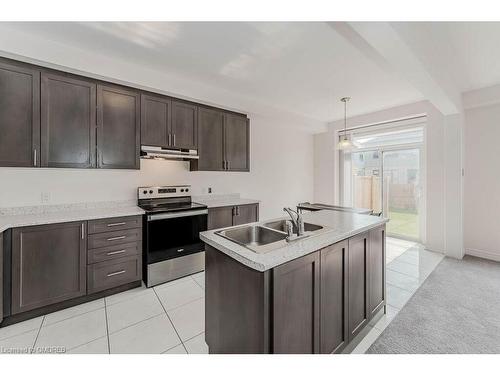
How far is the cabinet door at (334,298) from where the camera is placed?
4.59 feet

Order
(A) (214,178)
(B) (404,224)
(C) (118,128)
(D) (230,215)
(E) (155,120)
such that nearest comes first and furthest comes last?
(C) (118,128)
(E) (155,120)
(D) (230,215)
(A) (214,178)
(B) (404,224)

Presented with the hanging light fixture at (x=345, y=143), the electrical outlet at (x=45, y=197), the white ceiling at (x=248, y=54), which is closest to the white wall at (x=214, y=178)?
the electrical outlet at (x=45, y=197)

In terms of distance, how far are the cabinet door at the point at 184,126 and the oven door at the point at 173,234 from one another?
3.26ft

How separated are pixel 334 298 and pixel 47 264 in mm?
2571

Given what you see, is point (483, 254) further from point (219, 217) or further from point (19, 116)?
point (19, 116)

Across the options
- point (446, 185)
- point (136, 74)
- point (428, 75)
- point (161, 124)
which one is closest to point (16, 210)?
point (161, 124)

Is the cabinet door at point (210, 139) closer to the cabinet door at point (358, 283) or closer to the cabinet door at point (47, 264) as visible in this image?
the cabinet door at point (47, 264)

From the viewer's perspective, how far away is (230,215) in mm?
3381

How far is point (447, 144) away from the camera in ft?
11.9

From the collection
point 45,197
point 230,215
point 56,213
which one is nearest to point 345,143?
point 230,215

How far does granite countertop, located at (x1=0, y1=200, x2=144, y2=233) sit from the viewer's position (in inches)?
79.6

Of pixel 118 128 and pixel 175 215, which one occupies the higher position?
pixel 118 128

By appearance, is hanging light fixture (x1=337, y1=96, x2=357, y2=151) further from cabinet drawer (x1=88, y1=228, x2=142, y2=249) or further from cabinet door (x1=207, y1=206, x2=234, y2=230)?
cabinet drawer (x1=88, y1=228, x2=142, y2=249)

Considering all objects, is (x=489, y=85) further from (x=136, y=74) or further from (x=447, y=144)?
(x=136, y=74)
